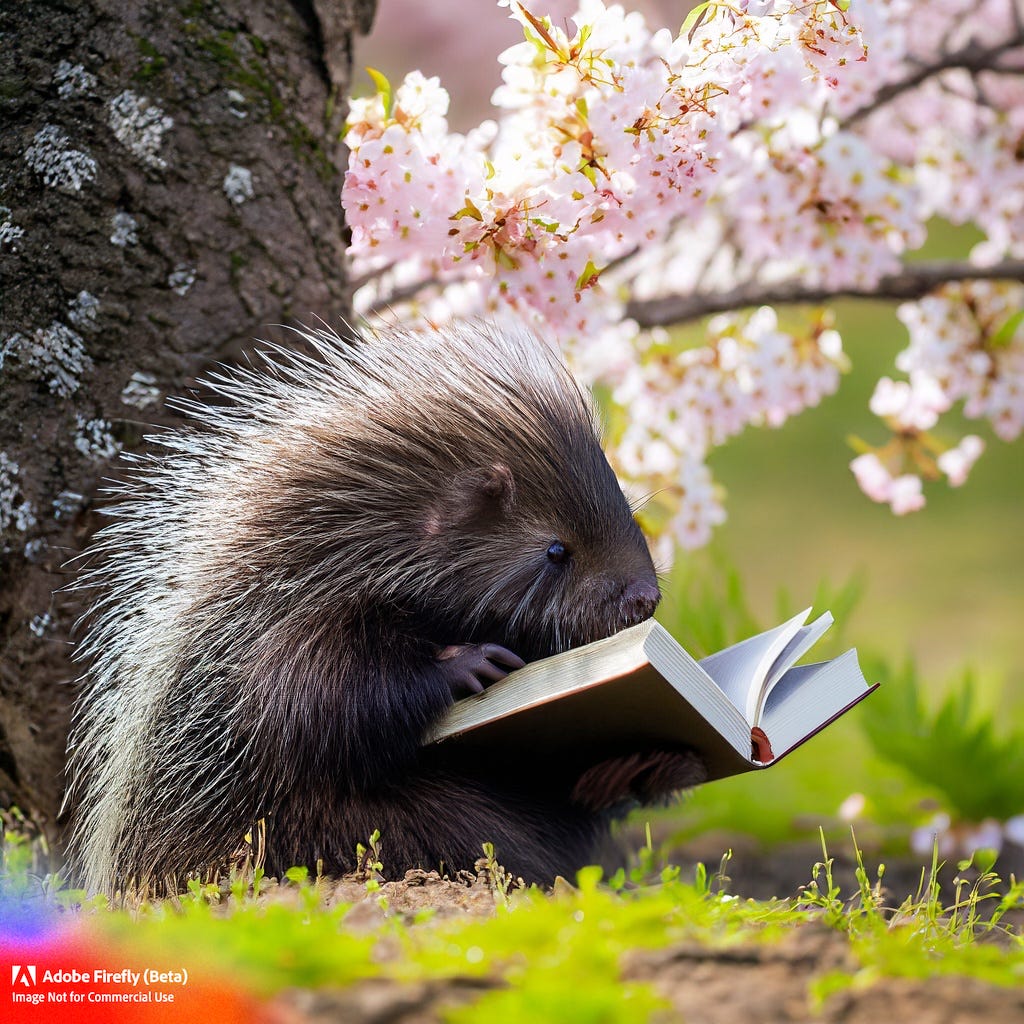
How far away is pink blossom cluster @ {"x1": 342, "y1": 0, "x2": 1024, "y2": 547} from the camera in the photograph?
1.69 meters

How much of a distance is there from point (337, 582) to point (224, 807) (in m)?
0.34

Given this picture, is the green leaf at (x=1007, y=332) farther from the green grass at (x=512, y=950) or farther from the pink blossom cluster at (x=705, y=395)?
the green grass at (x=512, y=950)

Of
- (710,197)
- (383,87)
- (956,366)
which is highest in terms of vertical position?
(710,197)

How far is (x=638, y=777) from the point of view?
5.26 feet

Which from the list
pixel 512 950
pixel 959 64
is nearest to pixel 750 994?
pixel 512 950

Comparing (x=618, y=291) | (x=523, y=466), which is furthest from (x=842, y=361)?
(x=523, y=466)

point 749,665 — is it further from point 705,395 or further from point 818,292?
point 705,395

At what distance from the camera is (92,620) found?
1721 millimetres

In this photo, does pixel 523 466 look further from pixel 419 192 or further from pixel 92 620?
pixel 92 620

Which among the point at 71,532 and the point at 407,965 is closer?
the point at 407,965

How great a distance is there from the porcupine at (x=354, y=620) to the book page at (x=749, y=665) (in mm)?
118

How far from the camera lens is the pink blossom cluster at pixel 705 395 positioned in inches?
122

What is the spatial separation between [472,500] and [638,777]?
477 millimetres

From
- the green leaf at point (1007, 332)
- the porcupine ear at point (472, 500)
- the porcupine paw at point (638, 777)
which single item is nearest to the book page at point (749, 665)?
the porcupine paw at point (638, 777)
